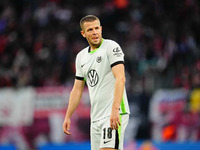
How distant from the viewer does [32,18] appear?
1852cm

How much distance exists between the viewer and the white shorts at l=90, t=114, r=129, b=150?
5.52 meters

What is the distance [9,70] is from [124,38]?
4.01m

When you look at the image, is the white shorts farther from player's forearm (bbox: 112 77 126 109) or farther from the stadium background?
the stadium background

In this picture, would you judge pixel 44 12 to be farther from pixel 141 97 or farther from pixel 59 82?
pixel 141 97

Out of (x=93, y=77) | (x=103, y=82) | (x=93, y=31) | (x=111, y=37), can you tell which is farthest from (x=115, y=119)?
(x=111, y=37)

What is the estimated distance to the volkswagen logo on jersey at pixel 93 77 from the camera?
19.0 ft

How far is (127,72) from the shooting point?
551 inches

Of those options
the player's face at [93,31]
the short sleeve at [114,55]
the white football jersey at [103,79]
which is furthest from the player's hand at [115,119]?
the player's face at [93,31]

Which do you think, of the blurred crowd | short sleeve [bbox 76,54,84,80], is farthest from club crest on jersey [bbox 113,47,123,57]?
the blurred crowd

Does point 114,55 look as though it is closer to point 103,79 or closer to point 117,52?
point 117,52

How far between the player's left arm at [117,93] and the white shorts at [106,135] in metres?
0.29

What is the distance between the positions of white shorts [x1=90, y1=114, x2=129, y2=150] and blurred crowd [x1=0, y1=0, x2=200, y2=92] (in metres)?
7.33

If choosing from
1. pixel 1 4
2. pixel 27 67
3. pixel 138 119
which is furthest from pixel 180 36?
pixel 1 4

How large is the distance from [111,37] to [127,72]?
2.56m
